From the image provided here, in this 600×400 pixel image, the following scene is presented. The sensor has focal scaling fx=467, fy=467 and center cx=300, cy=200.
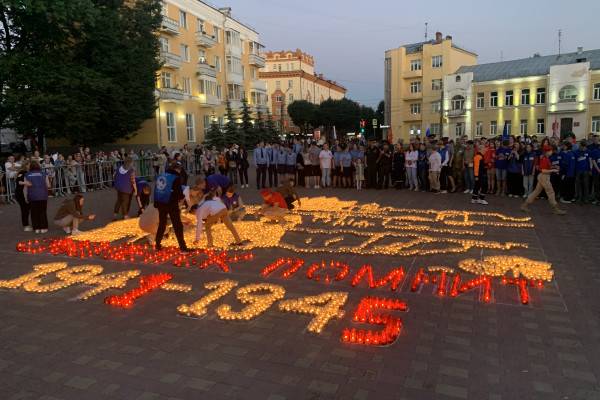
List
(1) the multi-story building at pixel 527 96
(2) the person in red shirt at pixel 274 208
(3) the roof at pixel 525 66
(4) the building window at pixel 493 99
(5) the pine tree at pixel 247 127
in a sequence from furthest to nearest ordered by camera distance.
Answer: (4) the building window at pixel 493 99 → (3) the roof at pixel 525 66 → (1) the multi-story building at pixel 527 96 → (5) the pine tree at pixel 247 127 → (2) the person in red shirt at pixel 274 208

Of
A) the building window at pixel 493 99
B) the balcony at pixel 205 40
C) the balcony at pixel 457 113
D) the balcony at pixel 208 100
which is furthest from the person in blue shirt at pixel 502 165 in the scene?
the balcony at pixel 457 113

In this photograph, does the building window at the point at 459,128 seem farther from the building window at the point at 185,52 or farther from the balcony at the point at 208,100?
the building window at the point at 185,52

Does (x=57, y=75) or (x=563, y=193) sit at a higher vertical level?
(x=57, y=75)

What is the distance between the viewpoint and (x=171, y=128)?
41.5m

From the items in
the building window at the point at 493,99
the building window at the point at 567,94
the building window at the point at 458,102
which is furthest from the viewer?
the building window at the point at 458,102

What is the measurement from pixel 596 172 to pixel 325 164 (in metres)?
9.61

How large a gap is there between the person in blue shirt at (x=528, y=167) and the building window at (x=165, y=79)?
1271 inches

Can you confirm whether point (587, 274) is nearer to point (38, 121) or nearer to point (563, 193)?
point (563, 193)

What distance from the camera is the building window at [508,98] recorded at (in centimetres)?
5662

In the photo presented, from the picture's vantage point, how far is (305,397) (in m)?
4.05

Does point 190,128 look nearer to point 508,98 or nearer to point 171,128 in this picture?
→ point 171,128

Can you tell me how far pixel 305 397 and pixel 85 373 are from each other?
2.18 meters

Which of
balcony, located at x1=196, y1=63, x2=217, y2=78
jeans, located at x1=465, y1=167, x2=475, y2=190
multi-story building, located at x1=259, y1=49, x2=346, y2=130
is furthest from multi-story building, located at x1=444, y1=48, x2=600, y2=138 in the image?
multi-story building, located at x1=259, y1=49, x2=346, y2=130

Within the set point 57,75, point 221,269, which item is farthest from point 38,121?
point 221,269
